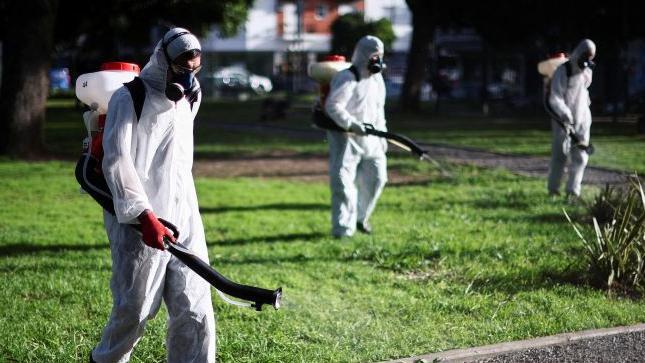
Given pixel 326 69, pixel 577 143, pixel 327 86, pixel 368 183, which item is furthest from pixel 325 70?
pixel 577 143

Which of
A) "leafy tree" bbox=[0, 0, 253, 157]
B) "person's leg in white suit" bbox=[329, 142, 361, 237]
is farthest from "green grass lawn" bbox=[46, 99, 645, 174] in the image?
"person's leg in white suit" bbox=[329, 142, 361, 237]

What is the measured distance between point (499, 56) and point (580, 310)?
39.5 meters

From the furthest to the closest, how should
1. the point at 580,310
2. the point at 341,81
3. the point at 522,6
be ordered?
1. the point at 522,6
2. the point at 341,81
3. the point at 580,310

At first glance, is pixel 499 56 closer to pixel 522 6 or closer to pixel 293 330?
pixel 522 6

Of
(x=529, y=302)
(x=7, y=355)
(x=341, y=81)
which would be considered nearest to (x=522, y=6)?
(x=341, y=81)

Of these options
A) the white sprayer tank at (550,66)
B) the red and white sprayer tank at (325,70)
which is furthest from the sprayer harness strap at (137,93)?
the white sprayer tank at (550,66)

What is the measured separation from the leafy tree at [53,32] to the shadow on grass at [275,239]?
86.9 inches

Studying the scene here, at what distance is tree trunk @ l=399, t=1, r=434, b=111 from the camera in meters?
31.0

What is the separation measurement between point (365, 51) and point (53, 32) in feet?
42.1

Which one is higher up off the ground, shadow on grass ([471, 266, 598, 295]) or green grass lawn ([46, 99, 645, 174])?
shadow on grass ([471, 266, 598, 295])

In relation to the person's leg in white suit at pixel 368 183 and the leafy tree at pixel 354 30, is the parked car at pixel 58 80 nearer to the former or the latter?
the leafy tree at pixel 354 30

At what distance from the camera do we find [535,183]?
13.0 metres

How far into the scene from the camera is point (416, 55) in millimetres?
31359

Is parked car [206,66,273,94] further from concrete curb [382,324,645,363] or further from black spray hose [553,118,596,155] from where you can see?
concrete curb [382,324,645,363]
